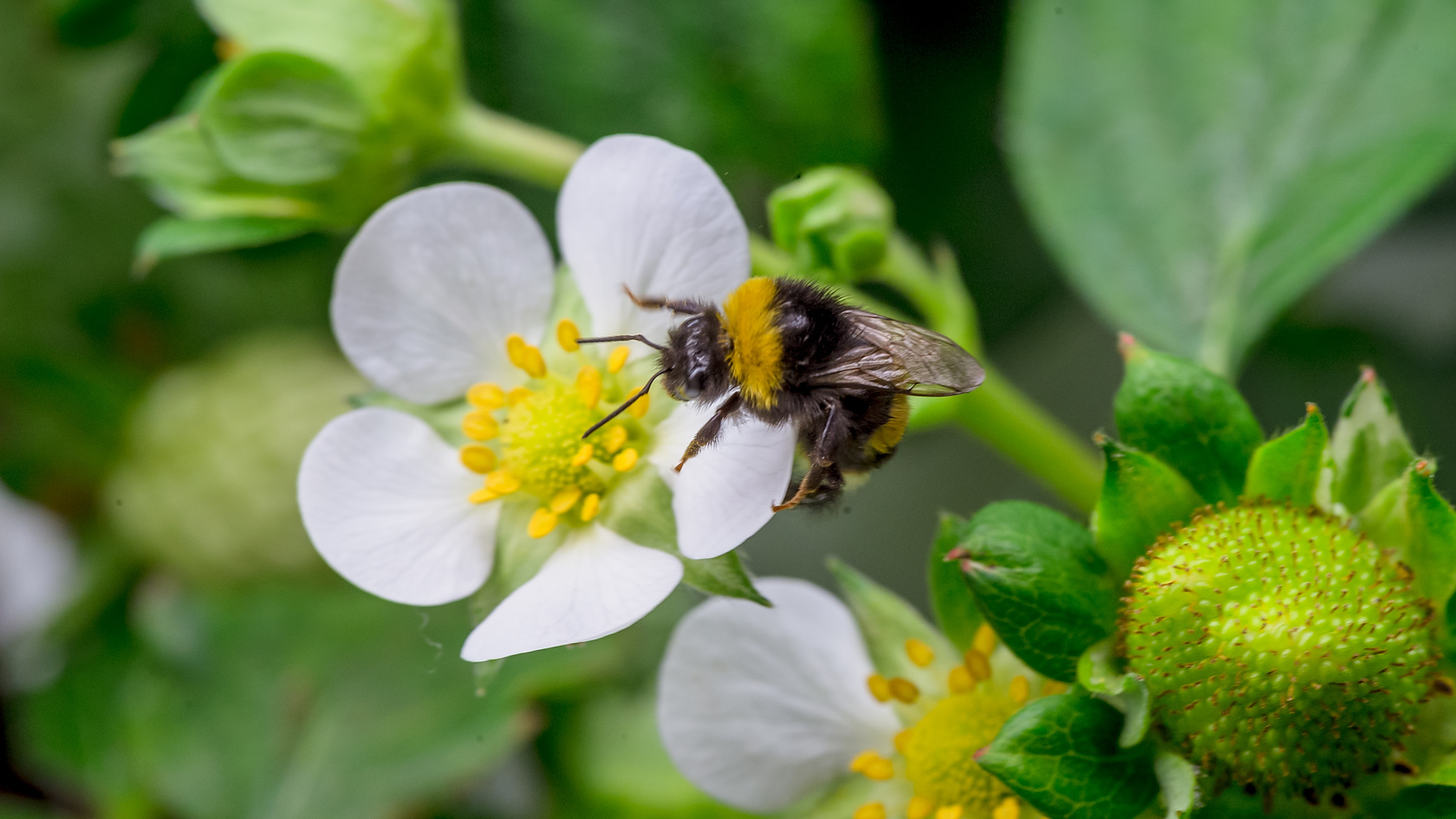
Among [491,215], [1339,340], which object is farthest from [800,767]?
[1339,340]

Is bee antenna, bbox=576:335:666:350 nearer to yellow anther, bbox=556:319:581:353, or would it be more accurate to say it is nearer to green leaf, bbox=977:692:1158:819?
yellow anther, bbox=556:319:581:353

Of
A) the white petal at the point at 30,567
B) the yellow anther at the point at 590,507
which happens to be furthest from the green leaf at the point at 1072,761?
the white petal at the point at 30,567

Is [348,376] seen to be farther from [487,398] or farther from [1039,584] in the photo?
[1039,584]

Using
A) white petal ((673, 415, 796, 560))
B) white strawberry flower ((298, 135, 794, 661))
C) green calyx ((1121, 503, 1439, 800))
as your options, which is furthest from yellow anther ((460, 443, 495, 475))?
green calyx ((1121, 503, 1439, 800))

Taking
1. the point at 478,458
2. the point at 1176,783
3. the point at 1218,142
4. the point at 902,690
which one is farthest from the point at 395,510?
the point at 1218,142

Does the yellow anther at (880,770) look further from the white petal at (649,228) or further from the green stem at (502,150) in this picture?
the green stem at (502,150)

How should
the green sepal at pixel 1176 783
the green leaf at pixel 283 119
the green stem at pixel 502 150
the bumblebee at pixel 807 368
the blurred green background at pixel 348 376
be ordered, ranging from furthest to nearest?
the blurred green background at pixel 348 376 < the green stem at pixel 502 150 < the green leaf at pixel 283 119 < the bumblebee at pixel 807 368 < the green sepal at pixel 1176 783
